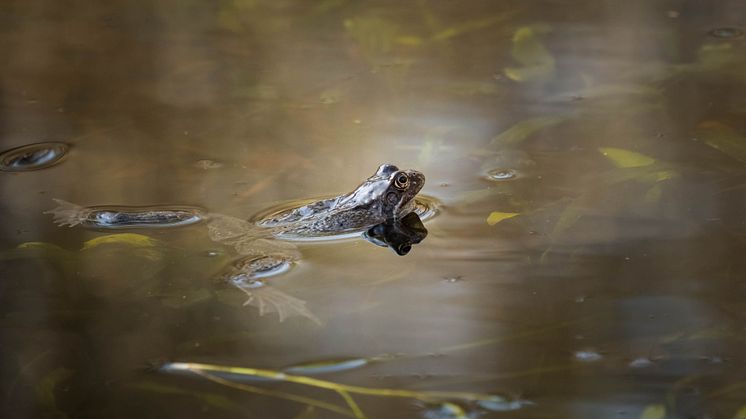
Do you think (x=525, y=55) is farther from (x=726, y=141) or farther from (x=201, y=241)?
(x=201, y=241)

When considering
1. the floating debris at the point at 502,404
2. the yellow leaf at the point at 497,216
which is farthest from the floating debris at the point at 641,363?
the yellow leaf at the point at 497,216

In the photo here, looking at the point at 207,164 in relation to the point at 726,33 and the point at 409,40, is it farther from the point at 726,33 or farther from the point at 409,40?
the point at 726,33

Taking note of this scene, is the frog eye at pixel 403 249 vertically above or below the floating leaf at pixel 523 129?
below

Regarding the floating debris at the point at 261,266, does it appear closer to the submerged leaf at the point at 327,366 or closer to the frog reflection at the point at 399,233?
the frog reflection at the point at 399,233

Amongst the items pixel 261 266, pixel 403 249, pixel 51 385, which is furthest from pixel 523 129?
pixel 51 385

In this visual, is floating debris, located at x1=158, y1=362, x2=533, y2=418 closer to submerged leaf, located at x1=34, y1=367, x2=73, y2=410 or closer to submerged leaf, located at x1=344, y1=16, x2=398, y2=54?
submerged leaf, located at x1=34, y1=367, x2=73, y2=410
